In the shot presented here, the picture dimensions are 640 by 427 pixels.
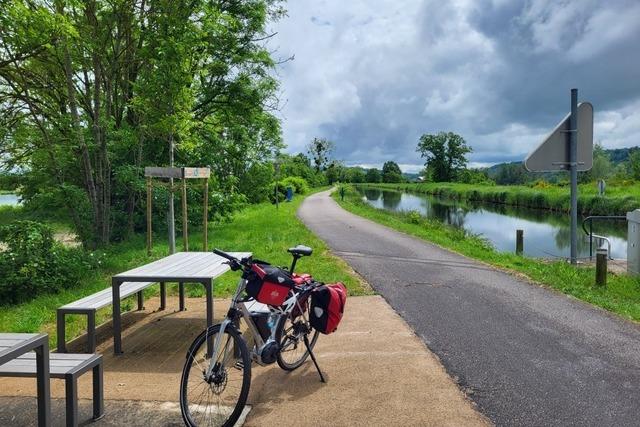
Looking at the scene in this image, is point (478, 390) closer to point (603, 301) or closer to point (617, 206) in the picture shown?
point (603, 301)

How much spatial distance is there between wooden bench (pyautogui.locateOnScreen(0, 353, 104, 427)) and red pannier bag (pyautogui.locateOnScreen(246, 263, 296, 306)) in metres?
1.12

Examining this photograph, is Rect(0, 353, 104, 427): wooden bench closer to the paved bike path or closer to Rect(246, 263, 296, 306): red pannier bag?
Rect(246, 263, 296, 306): red pannier bag

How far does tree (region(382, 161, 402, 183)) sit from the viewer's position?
119375 mm

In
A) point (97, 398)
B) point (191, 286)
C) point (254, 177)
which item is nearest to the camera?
point (97, 398)

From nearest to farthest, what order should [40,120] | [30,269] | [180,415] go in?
[180,415] → [30,269] → [40,120]

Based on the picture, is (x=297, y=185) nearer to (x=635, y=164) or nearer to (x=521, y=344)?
(x=635, y=164)

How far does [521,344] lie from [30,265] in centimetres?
659

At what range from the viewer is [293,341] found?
3.91 metres

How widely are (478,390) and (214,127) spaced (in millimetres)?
13658

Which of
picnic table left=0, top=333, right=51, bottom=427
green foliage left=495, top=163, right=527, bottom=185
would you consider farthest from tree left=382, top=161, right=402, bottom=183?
picnic table left=0, top=333, right=51, bottom=427

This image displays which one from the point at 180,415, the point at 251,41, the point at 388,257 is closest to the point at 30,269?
the point at 180,415

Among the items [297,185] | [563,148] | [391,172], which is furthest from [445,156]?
[563,148]

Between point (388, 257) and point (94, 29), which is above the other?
point (94, 29)

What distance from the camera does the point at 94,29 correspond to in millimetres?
10234
